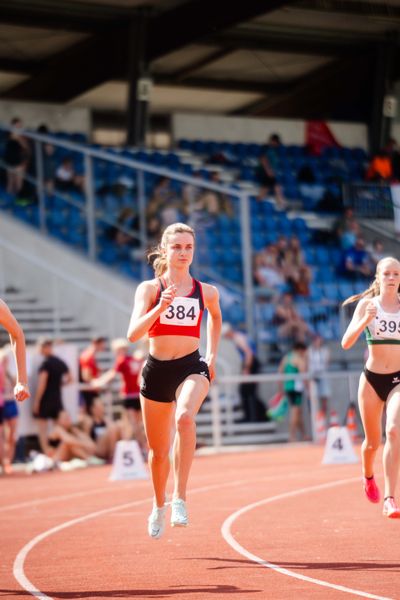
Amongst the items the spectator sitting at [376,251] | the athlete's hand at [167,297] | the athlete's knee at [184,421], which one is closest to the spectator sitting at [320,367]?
the spectator sitting at [376,251]

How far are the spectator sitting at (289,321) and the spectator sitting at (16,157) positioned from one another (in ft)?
18.1

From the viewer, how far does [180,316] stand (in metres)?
9.27

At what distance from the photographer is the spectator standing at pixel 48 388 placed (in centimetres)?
2102

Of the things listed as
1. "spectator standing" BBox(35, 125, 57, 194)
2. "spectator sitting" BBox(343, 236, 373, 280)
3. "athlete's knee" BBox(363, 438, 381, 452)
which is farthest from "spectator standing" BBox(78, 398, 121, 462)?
"athlete's knee" BBox(363, 438, 381, 452)

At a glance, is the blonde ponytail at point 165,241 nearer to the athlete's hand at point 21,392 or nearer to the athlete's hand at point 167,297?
the athlete's hand at point 167,297

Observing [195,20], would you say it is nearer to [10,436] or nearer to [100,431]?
[100,431]

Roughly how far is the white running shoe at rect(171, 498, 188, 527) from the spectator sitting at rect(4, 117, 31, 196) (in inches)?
685

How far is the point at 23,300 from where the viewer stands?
25688 mm

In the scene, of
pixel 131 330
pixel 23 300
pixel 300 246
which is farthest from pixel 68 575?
pixel 300 246

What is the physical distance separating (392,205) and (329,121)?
9.00m

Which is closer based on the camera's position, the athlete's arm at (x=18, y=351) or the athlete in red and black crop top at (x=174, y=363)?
the athlete's arm at (x=18, y=351)

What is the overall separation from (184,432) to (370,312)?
1.87m

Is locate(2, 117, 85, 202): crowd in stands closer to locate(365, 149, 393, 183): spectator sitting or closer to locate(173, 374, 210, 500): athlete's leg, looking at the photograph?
locate(365, 149, 393, 183): spectator sitting

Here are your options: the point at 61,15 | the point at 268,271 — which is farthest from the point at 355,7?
the point at 268,271
